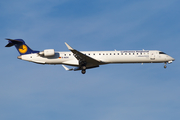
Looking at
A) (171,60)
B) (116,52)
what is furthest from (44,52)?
(171,60)

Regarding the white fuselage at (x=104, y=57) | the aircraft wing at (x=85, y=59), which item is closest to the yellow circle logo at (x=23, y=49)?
A: the white fuselage at (x=104, y=57)

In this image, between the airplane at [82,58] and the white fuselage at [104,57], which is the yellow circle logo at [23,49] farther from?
the white fuselage at [104,57]

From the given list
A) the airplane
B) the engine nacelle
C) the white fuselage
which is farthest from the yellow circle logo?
the engine nacelle

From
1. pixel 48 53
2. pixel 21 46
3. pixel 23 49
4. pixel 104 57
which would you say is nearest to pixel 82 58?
pixel 104 57

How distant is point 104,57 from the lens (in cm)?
3556

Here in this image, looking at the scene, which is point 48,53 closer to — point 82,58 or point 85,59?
point 82,58

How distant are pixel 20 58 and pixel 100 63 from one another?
1108 cm

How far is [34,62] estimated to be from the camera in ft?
116

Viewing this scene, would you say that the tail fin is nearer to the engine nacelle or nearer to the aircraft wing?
the engine nacelle

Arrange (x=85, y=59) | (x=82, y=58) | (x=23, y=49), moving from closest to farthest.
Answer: (x=82, y=58), (x=85, y=59), (x=23, y=49)

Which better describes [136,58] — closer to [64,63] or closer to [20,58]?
[64,63]

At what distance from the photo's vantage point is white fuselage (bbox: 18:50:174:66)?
3509 centimetres

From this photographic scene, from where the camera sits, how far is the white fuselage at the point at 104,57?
3509 centimetres

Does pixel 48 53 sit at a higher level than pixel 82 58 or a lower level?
higher
